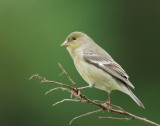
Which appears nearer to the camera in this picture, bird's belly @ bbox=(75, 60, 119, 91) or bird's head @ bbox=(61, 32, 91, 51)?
bird's belly @ bbox=(75, 60, 119, 91)

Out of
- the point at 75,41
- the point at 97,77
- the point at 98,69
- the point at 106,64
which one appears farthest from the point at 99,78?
the point at 75,41

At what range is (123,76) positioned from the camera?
4176 mm

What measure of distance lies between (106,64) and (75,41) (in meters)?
0.68

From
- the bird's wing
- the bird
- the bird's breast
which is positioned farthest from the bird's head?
the bird's breast

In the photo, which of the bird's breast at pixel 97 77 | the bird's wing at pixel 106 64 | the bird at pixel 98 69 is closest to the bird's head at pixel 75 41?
the bird at pixel 98 69

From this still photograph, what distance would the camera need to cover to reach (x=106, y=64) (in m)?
4.38

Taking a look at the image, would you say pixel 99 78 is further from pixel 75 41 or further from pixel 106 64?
pixel 75 41

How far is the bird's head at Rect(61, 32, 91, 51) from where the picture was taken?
476 cm

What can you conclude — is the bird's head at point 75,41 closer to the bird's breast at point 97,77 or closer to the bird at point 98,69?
the bird at point 98,69

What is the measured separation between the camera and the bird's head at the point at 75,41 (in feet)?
15.6

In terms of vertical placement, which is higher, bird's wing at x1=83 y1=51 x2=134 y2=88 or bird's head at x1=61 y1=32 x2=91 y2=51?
bird's head at x1=61 y1=32 x2=91 y2=51

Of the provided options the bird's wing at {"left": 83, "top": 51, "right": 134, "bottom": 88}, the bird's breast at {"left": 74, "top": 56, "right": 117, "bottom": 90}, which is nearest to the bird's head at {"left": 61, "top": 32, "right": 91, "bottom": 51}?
the bird's wing at {"left": 83, "top": 51, "right": 134, "bottom": 88}

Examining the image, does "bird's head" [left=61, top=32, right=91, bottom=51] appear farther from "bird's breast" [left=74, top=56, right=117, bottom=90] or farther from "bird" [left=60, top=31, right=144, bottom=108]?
"bird's breast" [left=74, top=56, right=117, bottom=90]

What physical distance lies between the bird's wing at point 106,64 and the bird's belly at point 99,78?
6 centimetres
